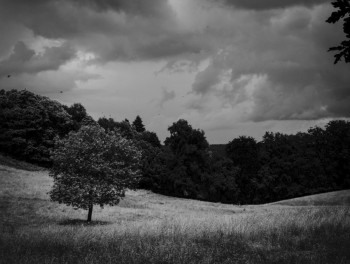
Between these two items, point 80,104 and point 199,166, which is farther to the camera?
point 80,104

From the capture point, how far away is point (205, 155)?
261 feet

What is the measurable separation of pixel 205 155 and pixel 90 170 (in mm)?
52712

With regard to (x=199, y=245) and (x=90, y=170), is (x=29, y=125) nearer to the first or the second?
(x=90, y=170)

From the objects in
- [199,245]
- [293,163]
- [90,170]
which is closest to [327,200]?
[293,163]

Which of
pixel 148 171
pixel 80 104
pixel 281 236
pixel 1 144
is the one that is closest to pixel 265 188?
pixel 148 171

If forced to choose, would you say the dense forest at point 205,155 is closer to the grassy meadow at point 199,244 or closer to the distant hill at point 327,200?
the distant hill at point 327,200

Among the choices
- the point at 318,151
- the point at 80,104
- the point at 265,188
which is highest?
the point at 80,104

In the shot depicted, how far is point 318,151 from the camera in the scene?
279 ft

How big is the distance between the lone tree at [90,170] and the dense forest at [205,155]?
1653 inches

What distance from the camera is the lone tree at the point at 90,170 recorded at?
27.9m

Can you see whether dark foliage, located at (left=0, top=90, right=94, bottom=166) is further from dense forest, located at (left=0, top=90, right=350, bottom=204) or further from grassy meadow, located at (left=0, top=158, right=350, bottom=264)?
grassy meadow, located at (left=0, top=158, right=350, bottom=264)

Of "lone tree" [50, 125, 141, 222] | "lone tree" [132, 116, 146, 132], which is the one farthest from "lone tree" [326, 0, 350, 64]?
"lone tree" [132, 116, 146, 132]

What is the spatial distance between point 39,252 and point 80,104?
90276 mm

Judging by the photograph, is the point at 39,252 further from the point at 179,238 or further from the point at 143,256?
the point at 179,238
